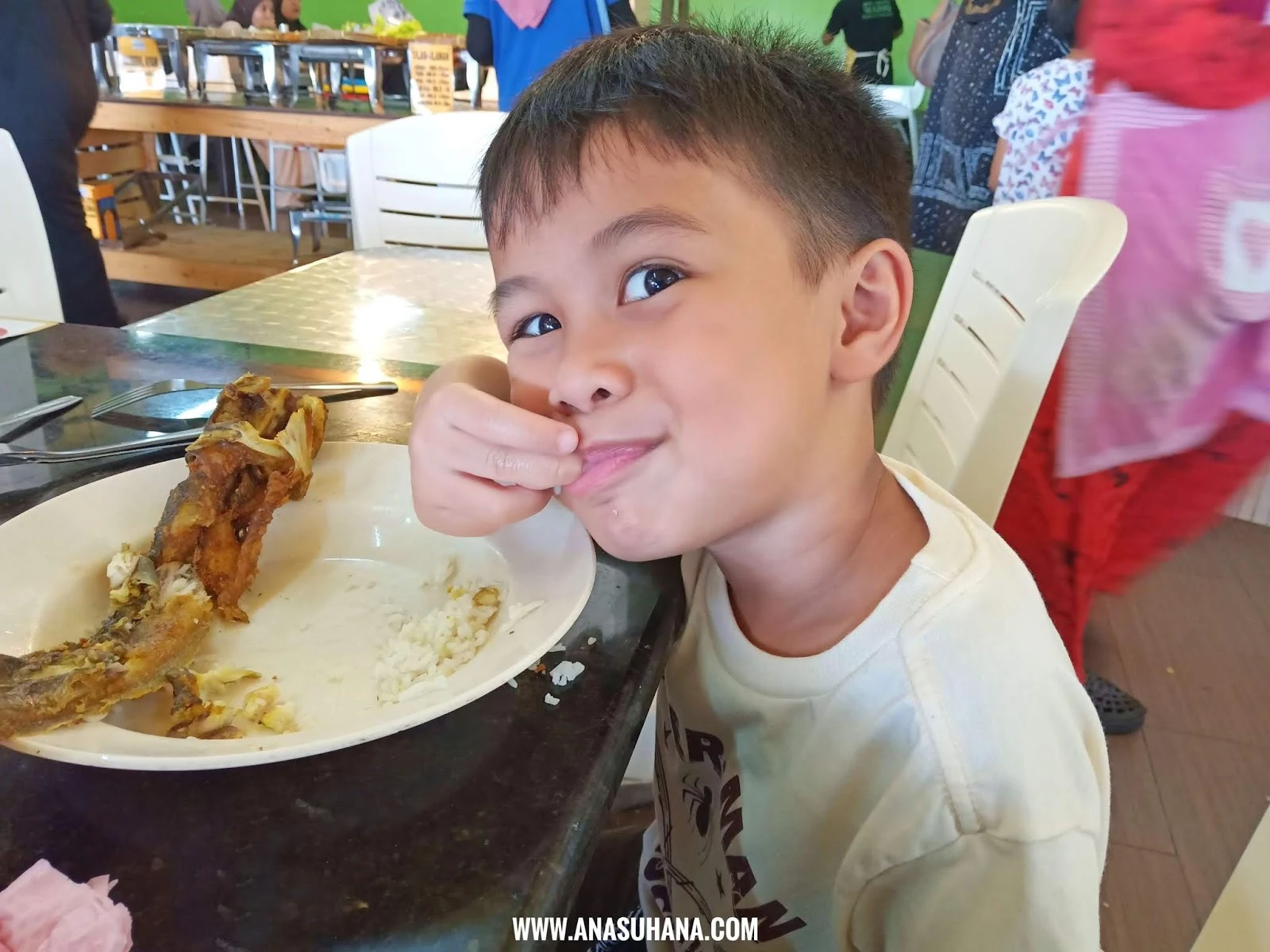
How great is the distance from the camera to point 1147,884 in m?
1.41

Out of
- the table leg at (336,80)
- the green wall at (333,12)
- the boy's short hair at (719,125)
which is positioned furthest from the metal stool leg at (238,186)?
the boy's short hair at (719,125)

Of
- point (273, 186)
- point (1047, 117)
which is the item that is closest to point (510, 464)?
point (1047, 117)

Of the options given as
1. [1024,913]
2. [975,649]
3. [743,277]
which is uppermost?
[743,277]

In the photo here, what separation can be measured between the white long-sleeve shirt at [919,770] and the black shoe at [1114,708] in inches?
48.6

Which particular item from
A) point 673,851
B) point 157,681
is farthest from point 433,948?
point 673,851

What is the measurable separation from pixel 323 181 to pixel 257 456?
4344 mm

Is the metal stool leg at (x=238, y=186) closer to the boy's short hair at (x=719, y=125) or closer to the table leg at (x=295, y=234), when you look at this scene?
Answer: the table leg at (x=295, y=234)

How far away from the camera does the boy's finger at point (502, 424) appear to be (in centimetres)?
56

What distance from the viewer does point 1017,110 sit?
1528 mm

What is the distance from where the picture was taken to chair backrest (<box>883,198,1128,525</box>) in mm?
785

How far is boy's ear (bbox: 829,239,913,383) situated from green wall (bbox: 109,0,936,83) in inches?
161

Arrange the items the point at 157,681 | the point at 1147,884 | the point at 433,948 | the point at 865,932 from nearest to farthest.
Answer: the point at 433,948 < the point at 157,681 < the point at 865,932 < the point at 1147,884

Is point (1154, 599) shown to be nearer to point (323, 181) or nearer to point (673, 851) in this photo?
point (673, 851)

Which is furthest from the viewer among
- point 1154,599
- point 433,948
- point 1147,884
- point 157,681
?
point 1154,599
